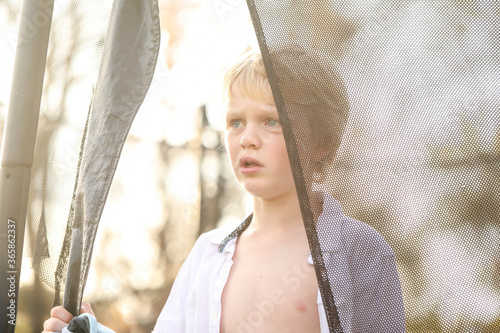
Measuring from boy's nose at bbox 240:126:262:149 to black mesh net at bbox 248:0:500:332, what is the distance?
0.30 metres

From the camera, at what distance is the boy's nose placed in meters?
1.10

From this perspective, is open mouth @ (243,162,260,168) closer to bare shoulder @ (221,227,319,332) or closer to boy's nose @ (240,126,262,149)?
boy's nose @ (240,126,262,149)

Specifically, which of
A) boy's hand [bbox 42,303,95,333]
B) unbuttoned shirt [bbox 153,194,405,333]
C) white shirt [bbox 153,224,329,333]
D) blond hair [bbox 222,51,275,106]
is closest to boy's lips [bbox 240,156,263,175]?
blond hair [bbox 222,51,275,106]

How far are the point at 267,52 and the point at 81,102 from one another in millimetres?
640

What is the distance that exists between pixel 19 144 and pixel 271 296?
28.6 inches

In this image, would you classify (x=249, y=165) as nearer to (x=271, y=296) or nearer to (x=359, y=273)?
(x=271, y=296)

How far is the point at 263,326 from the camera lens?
1090 millimetres

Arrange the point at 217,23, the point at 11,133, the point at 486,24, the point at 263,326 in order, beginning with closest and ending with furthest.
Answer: the point at 486,24, the point at 263,326, the point at 11,133, the point at 217,23

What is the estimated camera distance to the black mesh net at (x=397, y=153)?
73cm

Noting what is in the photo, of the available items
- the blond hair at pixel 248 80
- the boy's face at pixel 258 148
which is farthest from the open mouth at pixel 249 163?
the blond hair at pixel 248 80

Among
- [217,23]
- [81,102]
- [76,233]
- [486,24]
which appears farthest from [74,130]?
[486,24]

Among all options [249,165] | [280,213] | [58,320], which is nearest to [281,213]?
[280,213]

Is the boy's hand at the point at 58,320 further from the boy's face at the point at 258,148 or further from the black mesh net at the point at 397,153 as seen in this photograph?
the black mesh net at the point at 397,153

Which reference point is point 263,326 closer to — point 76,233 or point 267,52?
point 76,233
